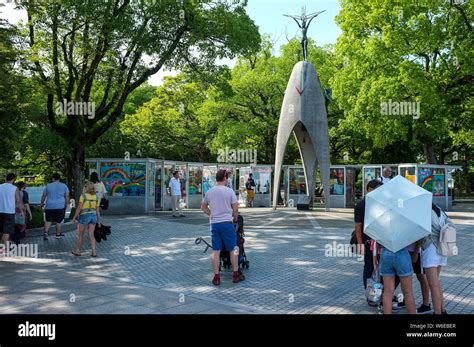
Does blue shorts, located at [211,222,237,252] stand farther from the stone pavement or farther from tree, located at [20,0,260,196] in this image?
tree, located at [20,0,260,196]

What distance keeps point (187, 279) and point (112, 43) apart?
11.9m

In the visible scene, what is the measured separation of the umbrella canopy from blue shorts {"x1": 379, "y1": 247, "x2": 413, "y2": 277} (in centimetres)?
13

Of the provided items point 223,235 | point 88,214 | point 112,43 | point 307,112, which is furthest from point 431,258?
point 307,112

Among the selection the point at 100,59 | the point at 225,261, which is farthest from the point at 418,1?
the point at 225,261

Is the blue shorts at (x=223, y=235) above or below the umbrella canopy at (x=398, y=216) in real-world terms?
below

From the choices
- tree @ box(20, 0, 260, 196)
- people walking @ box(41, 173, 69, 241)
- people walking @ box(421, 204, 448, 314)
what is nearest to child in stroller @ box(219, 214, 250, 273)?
people walking @ box(421, 204, 448, 314)

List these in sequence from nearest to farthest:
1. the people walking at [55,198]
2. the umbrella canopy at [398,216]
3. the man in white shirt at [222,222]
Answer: the umbrella canopy at [398,216] < the man in white shirt at [222,222] < the people walking at [55,198]

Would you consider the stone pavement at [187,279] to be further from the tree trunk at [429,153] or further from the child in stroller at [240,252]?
the tree trunk at [429,153]

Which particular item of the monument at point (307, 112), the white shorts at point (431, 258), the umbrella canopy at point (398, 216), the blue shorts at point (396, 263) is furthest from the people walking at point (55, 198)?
the monument at point (307, 112)

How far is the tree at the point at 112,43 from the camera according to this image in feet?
52.3

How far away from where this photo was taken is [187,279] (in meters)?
8.03

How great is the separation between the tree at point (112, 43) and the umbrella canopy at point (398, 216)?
1301 cm

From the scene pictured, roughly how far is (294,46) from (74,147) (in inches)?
739
